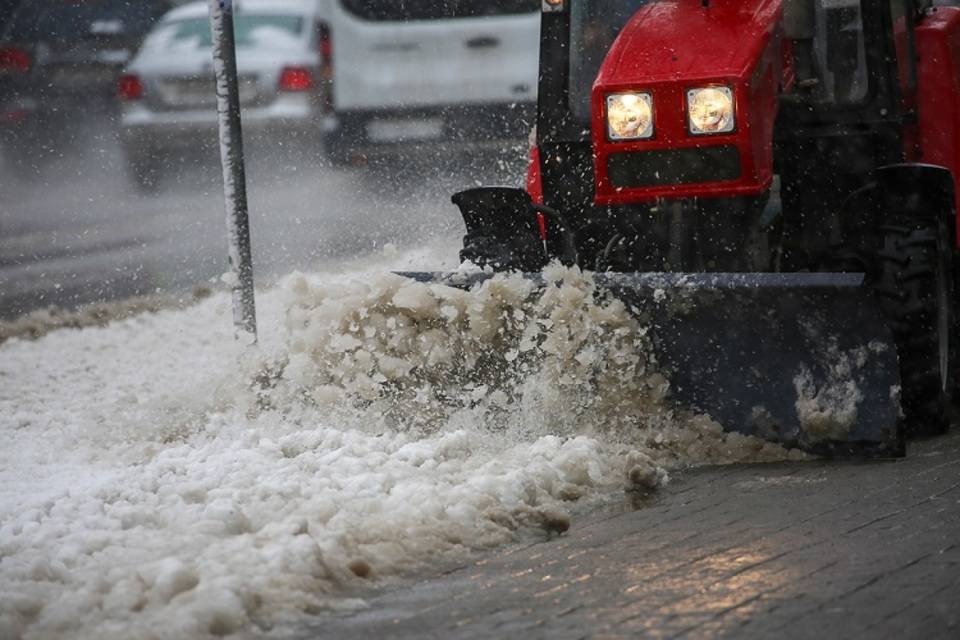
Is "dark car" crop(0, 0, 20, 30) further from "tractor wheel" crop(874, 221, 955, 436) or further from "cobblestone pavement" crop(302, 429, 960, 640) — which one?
"cobblestone pavement" crop(302, 429, 960, 640)

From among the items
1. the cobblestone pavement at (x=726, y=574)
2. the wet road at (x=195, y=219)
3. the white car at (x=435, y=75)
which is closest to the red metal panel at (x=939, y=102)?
the cobblestone pavement at (x=726, y=574)

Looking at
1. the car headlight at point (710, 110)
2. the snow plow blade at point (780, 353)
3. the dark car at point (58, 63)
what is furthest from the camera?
the dark car at point (58, 63)

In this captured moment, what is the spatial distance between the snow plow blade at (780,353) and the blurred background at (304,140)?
6.90 m

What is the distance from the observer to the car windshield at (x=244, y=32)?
18531 mm

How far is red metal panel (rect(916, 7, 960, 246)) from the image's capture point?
812cm

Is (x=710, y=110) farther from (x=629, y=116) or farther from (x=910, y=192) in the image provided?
(x=910, y=192)

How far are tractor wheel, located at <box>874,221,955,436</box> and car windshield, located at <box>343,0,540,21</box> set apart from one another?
10450mm

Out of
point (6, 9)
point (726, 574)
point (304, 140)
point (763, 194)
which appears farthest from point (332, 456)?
point (6, 9)

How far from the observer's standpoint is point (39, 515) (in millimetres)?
5887

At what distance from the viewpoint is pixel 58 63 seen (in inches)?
888

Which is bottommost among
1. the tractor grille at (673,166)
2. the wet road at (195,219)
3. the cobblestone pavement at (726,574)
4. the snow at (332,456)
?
the cobblestone pavement at (726,574)

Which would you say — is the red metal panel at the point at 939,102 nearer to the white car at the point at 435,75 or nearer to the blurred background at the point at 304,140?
the blurred background at the point at 304,140

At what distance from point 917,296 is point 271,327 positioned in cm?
422

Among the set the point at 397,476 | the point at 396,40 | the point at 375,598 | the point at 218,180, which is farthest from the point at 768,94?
the point at 218,180
